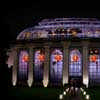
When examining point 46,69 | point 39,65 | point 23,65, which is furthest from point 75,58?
point 23,65

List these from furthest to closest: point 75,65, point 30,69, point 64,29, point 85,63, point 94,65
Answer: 1. point 64,29
2. point 30,69
3. point 75,65
4. point 94,65
5. point 85,63

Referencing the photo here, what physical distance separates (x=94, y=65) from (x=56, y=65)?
733 centimetres

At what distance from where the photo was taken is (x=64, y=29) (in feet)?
194

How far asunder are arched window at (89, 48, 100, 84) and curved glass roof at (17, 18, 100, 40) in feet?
12.4

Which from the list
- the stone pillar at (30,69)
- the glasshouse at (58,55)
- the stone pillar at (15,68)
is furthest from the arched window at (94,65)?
the stone pillar at (15,68)

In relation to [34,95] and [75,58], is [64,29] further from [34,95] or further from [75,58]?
[34,95]

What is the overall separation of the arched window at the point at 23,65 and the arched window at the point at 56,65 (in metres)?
5.17

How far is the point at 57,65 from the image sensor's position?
5703cm

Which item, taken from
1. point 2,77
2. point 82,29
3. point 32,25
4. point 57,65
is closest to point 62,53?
point 57,65

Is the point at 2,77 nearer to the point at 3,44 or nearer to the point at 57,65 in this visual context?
the point at 3,44

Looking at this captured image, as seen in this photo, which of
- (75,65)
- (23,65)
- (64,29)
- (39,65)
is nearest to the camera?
(75,65)

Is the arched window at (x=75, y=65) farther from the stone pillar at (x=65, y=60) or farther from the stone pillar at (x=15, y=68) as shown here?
the stone pillar at (x=15, y=68)

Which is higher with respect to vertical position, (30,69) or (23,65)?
(23,65)

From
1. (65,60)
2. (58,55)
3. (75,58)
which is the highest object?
(58,55)
